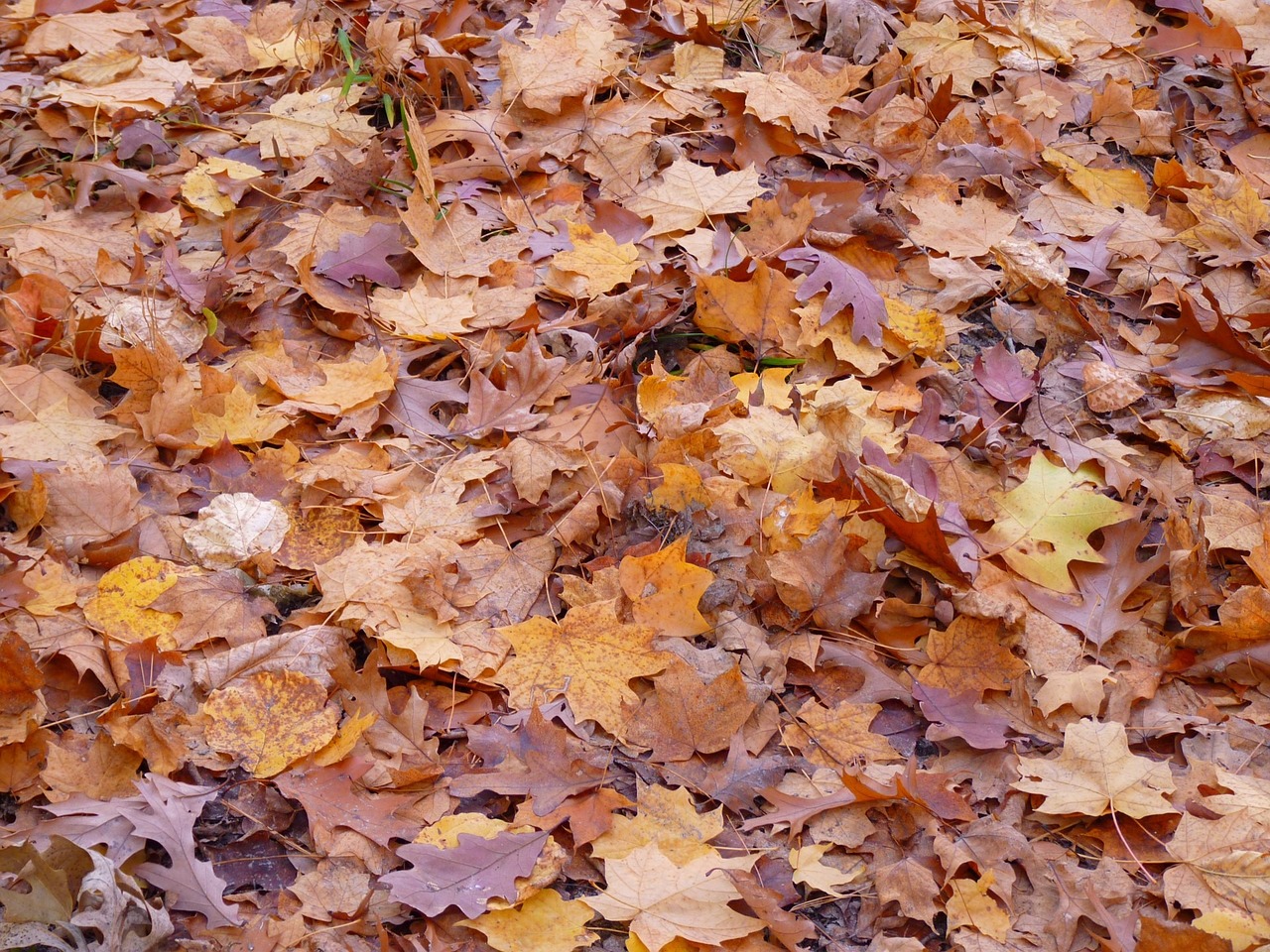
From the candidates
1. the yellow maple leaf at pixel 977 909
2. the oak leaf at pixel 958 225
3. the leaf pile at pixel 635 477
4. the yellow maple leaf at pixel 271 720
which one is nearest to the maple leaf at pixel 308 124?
the leaf pile at pixel 635 477

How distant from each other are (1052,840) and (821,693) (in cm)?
49

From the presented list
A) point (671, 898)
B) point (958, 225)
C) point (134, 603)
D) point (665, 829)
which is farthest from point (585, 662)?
point (958, 225)

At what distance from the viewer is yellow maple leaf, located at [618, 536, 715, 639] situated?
2053 millimetres

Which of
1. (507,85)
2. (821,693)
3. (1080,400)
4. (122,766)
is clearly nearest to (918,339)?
(1080,400)

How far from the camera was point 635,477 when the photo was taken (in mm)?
2252

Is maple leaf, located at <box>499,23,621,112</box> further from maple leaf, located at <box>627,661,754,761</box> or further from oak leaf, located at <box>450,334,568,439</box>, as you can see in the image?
maple leaf, located at <box>627,661,754,761</box>

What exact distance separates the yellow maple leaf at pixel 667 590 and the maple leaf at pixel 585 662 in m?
0.06

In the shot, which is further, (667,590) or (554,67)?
(554,67)

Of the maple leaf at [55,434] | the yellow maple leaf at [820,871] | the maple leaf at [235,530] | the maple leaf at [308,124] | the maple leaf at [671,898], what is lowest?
the yellow maple leaf at [820,871]

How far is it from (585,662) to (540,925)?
0.50 meters

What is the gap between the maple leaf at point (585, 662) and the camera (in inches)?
77.1

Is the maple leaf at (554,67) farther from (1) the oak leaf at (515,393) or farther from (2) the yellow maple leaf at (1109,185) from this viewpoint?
(2) the yellow maple leaf at (1109,185)

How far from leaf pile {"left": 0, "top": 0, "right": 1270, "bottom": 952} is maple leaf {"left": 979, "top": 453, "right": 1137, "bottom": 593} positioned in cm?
1

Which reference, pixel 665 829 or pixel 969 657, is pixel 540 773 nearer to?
pixel 665 829
